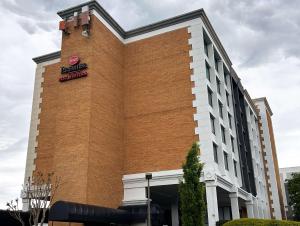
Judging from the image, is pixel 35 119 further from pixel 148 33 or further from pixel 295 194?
pixel 295 194

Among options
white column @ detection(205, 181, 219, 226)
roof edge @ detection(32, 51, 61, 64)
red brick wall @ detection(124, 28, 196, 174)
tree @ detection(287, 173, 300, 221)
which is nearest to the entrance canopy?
red brick wall @ detection(124, 28, 196, 174)

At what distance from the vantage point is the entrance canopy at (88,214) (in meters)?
22.5

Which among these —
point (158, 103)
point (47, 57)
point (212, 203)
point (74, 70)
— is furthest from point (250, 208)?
point (47, 57)

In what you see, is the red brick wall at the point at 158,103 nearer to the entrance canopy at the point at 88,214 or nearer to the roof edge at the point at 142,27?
the roof edge at the point at 142,27

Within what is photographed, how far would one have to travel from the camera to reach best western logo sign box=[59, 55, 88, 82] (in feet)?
102

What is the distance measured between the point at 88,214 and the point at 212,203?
32.4 feet

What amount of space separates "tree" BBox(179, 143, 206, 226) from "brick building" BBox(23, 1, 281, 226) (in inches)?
227

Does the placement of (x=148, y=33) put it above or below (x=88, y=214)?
above

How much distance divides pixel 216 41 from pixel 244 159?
14226mm

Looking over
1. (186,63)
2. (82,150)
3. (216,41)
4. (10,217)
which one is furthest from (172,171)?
(216,41)

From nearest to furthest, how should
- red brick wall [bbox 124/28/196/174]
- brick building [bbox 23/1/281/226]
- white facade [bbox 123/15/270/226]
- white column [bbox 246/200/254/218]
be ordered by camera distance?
brick building [bbox 23/1/281/226] < white facade [bbox 123/15/270/226] < red brick wall [bbox 124/28/196/174] < white column [bbox 246/200/254/218]

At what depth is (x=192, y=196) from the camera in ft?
75.1

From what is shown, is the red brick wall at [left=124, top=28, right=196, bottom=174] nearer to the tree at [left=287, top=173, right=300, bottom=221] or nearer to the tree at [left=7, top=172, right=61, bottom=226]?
the tree at [left=7, top=172, right=61, bottom=226]

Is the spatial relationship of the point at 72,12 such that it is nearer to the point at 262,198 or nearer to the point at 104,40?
the point at 104,40
